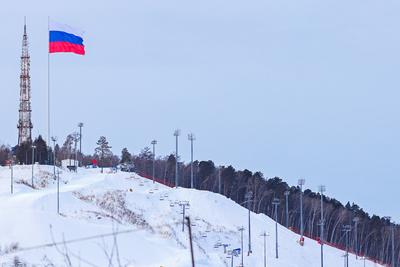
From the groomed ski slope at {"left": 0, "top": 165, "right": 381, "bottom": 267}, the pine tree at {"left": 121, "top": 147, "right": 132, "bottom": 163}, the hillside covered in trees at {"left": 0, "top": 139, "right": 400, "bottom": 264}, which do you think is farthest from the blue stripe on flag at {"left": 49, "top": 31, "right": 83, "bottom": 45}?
the pine tree at {"left": 121, "top": 147, "right": 132, "bottom": 163}

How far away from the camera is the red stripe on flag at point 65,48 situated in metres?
55.8

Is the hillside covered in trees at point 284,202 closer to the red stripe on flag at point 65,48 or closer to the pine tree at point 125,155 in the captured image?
the pine tree at point 125,155

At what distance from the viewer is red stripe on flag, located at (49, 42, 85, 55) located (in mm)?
55781

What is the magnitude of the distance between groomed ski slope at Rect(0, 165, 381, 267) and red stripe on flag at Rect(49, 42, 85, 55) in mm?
9768

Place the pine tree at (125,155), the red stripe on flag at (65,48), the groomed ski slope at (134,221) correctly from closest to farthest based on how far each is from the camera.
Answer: the red stripe on flag at (65,48) < the groomed ski slope at (134,221) < the pine tree at (125,155)

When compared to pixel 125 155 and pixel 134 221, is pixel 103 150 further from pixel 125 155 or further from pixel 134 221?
pixel 134 221

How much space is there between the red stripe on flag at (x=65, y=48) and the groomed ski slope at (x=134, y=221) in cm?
977

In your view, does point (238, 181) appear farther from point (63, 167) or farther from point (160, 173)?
point (63, 167)

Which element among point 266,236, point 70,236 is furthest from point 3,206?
point 266,236

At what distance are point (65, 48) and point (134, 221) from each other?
21.8 meters

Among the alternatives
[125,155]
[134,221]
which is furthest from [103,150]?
[134,221]

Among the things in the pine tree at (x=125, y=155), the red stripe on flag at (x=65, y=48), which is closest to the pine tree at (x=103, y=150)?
the pine tree at (x=125, y=155)

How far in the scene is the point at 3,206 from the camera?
67250 millimetres

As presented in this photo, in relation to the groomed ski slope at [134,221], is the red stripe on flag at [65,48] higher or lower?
higher
